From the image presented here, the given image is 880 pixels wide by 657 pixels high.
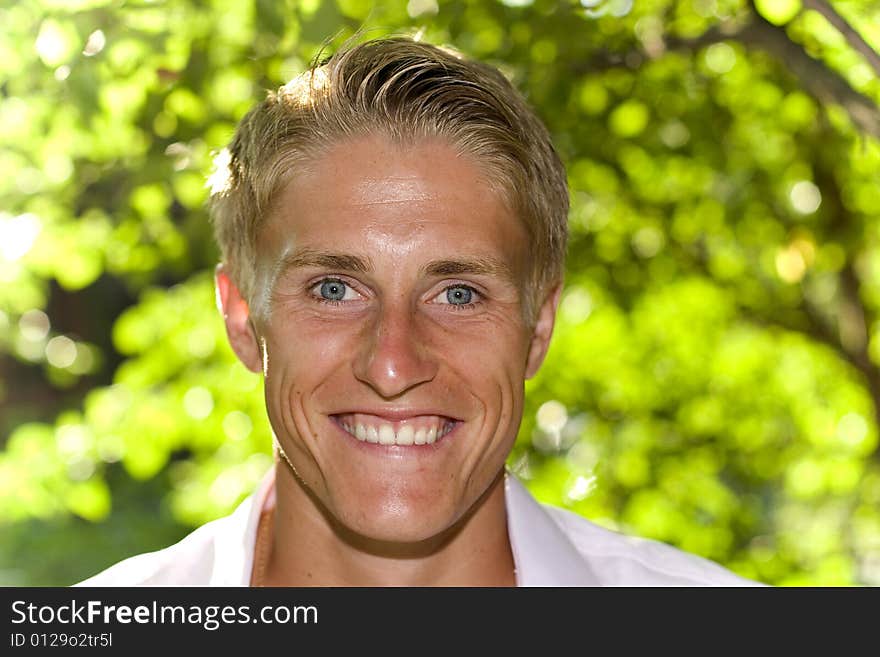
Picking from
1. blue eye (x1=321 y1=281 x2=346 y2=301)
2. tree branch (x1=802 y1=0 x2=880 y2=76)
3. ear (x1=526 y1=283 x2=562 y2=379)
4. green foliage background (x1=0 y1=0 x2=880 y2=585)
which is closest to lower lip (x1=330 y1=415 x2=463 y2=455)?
blue eye (x1=321 y1=281 x2=346 y2=301)

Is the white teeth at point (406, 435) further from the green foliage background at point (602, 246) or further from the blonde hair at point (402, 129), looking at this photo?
the green foliage background at point (602, 246)

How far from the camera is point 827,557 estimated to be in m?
5.04

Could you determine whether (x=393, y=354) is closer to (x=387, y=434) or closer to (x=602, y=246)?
(x=387, y=434)

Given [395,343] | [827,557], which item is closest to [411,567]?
[395,343]

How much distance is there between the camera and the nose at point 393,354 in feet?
7.52

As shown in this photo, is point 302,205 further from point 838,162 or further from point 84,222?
point 838,162

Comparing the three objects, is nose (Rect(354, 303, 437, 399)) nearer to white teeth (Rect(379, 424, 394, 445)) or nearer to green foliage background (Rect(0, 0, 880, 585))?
white teeth (Rect(379, 424, 394, 445))

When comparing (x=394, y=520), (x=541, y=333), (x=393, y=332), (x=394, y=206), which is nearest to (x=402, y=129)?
(x=394, y=206)

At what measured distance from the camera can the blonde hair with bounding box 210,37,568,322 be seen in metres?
2.47

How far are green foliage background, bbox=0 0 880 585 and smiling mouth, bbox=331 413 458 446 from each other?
1004 mm

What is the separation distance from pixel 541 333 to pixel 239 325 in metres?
0.75

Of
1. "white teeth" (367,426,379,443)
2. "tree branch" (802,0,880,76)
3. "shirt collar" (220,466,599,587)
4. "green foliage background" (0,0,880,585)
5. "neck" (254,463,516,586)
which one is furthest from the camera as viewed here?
"green foliage background" (0,0,880,585)

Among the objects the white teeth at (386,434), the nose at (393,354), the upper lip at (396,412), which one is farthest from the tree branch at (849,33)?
the white teeth at (386,434)

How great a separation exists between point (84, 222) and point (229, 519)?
1412 millimetres
